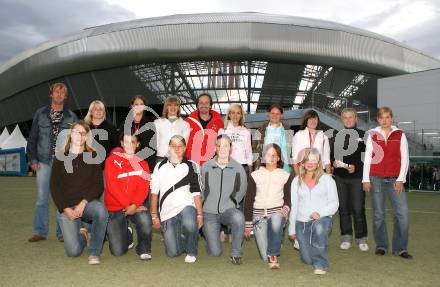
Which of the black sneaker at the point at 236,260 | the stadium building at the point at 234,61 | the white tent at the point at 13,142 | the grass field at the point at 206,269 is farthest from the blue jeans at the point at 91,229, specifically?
the stadium building at the point at 234,61

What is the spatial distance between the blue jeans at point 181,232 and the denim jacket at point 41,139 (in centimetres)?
213

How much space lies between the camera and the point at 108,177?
5.21 meters

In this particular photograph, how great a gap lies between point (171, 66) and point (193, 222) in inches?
1383

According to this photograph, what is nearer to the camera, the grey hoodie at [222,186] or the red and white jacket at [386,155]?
the grey hoodie at [222,186]

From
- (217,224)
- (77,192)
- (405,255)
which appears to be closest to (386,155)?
(405,255)

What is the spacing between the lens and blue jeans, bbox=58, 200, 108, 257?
4844 mm

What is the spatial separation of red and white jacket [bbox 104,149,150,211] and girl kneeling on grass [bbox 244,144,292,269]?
1.25 meters

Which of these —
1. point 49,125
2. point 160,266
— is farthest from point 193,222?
point 49,125

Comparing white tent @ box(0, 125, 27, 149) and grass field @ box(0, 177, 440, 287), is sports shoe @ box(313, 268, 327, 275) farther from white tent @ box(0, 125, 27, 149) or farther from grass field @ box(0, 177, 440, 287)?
white tent @ box(0, 125, 27, 149)

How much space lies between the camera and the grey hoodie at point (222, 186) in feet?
17.0

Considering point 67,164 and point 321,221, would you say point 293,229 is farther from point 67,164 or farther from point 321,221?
point 67,164

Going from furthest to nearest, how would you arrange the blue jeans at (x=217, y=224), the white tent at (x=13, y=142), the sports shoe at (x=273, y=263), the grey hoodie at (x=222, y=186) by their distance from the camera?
1. the white tent at (x=13, y=142)
2. the grey hoodie at (x=222, y=186)
3. the blue jeans at (x=217, y=224)
4. the sports shoe at (x=273, y=263)

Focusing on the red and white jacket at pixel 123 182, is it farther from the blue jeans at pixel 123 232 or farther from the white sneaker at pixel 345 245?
the white sneaker at pixel 345 245

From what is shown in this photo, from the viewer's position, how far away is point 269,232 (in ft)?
16.0
